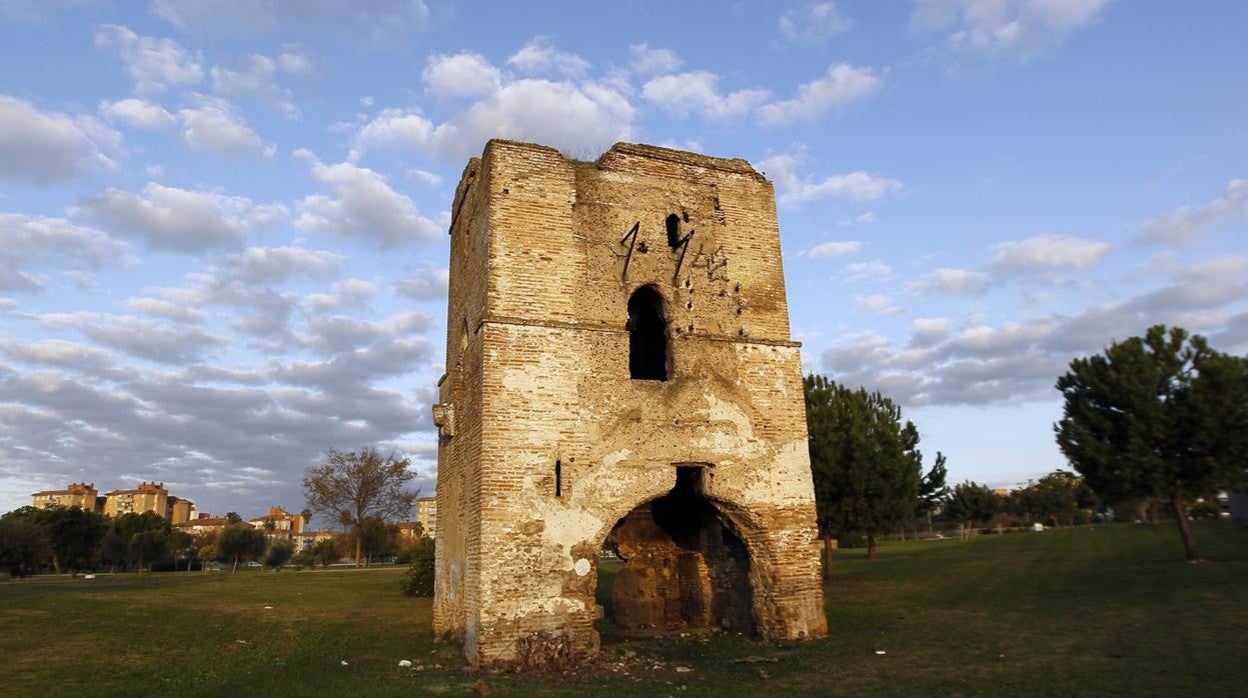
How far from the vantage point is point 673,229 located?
45.6 ft

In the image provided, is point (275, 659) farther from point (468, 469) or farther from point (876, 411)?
point (876, 411)

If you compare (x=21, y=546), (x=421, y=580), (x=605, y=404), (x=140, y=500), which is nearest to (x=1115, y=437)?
(x=605, y=404)

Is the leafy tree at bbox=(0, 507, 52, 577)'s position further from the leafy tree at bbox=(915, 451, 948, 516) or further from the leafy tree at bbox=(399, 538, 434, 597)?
the leafy tree at bbox=(915, 451, 948, 516)

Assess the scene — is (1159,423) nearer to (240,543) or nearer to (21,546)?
(21,546)

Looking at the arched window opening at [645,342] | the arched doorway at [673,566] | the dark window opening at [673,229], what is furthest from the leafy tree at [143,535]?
the dark window opening at [673,229]

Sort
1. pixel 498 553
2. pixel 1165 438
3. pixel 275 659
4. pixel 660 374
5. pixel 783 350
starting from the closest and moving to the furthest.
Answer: pixel 498 553 → pixel 275 659 → pixel 783 350 → pixel 660 374 → pixel 1165 438

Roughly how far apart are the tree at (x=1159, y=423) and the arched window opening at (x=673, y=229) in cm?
1427

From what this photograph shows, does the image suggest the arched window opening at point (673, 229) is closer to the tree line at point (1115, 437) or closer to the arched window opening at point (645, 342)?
the arched window opening at point (645, 342)

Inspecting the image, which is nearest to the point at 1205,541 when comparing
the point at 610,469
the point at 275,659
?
the point at 610,469

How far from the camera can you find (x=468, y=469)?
12.3 meters

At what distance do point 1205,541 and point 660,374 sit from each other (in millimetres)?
25336

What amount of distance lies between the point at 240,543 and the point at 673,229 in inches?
2051

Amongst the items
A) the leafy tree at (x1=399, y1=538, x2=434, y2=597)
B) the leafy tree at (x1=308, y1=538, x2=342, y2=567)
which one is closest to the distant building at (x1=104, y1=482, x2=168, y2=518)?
the leafy tree at (x1=308, y1=538, x2=342, y2=567)

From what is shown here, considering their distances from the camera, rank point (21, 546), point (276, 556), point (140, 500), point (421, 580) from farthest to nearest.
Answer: point (140, 500) < point (276, 556) < point (21, 546) < point (421, 580)
